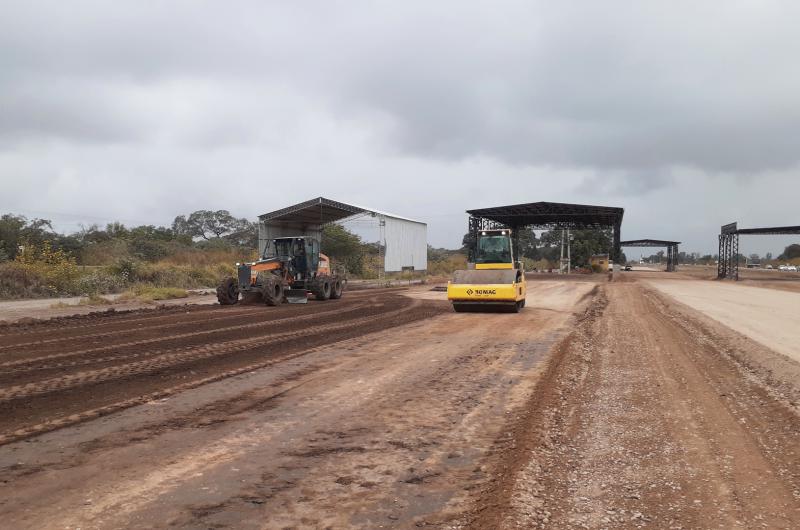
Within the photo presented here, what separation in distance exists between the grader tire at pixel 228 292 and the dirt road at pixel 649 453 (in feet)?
44.6

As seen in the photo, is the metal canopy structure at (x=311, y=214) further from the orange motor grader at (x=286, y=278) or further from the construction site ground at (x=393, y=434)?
the construction site ground at (x=393, y=434)

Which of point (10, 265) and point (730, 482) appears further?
point (10, 265)

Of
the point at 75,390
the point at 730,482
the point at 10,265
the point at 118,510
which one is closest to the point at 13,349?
the point at 75,390

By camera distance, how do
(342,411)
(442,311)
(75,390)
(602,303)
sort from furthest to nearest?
(602,303) < (442,311) < (75,390) < (342,411)

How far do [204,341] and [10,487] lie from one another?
6.62m

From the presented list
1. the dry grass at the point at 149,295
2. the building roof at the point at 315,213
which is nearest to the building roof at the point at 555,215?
the building roof at the point at 315,213

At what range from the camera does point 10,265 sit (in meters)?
21.2

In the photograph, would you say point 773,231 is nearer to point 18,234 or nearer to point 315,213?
point 315,213

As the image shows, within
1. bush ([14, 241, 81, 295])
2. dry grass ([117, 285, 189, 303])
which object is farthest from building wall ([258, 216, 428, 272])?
bush ([14, 241, 81, 295])

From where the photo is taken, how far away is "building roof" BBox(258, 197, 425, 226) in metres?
29.3

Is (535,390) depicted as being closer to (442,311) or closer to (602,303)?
(442,311)

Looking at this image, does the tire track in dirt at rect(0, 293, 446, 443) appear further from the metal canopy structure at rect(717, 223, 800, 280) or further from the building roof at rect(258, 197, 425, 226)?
the metal canopy structure at rect(717, 223, 800, 280)

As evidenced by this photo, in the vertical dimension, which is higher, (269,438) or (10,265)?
(10,265)

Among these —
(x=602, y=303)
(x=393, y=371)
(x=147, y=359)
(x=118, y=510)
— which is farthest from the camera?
(x=602, y=303)
